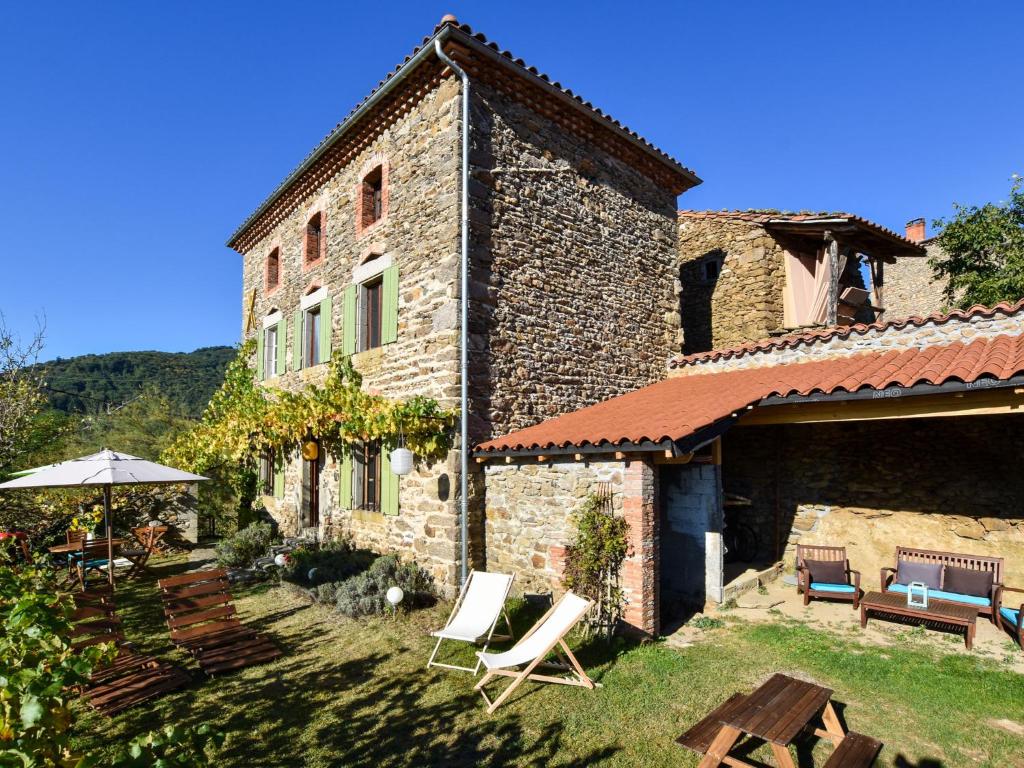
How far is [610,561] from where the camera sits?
245 inches

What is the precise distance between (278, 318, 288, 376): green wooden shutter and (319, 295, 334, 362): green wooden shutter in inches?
79.7

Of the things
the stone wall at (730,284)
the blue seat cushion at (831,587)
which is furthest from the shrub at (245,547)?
the stone wall at (730,284)

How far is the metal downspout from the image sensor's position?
7.63 meters

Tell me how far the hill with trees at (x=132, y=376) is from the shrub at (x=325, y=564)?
94.0 feet

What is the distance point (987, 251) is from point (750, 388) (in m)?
11.8

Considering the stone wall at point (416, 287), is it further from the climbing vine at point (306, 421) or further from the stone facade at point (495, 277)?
the climbing vine at point (306, 421)

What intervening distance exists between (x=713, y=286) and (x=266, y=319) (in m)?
10.6

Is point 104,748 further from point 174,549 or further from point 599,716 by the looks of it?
point 174,549

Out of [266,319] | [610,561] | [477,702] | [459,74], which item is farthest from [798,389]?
[266,319]

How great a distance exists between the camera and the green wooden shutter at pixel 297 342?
1186 cm

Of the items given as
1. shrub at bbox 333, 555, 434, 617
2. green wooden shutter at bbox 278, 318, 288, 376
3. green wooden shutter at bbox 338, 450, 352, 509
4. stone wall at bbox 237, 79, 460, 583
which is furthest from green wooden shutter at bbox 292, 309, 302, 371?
shrub at bbox 333, 555, 434, 617

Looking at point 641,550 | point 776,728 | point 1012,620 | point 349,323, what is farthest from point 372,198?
point 1012,620

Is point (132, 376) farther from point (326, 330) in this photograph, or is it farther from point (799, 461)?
point (799, 461)

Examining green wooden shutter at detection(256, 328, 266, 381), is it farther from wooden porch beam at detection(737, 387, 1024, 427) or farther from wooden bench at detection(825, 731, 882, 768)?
wooden bench at detection(825, 731, 882, 768)
